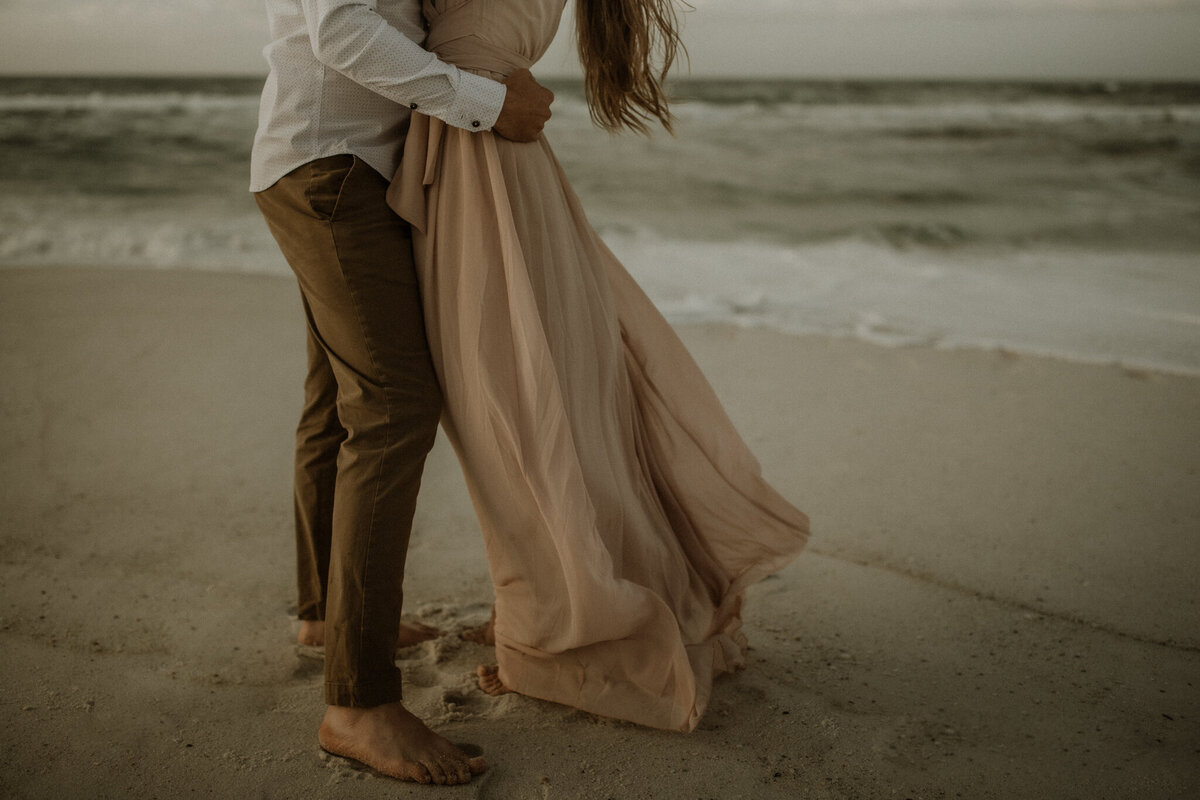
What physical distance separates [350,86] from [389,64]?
132 mm

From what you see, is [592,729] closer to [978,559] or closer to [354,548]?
[354,548]

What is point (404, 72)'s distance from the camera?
1590 millimetres

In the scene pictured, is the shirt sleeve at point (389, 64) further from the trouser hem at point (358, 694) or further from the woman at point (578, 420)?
the trouser hem at point (358, 694)

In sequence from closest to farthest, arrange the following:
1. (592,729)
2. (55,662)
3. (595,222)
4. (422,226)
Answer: (422,226) < (592,729) < (55,662) < (595,222)

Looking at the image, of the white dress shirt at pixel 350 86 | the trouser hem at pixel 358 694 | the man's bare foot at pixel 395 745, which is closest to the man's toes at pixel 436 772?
the man's bare foot at pixel 395 745

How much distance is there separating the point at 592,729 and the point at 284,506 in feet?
5.06

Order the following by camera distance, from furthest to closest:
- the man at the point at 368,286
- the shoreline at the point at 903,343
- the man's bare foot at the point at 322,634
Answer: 1. the shoreline at the point at 903,343
2. the man's bare foot at the point at 322,634
3. the man at the point at 368,286

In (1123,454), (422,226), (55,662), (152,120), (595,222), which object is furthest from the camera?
(152,120)

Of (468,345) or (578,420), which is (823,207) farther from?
(468,345)

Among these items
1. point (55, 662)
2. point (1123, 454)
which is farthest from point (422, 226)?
point (1123, 454)

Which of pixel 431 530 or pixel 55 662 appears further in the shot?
pixel 431 530

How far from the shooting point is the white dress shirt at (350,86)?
61.2 inches

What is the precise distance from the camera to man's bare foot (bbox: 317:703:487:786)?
5.75ft

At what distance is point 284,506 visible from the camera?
3.05m
